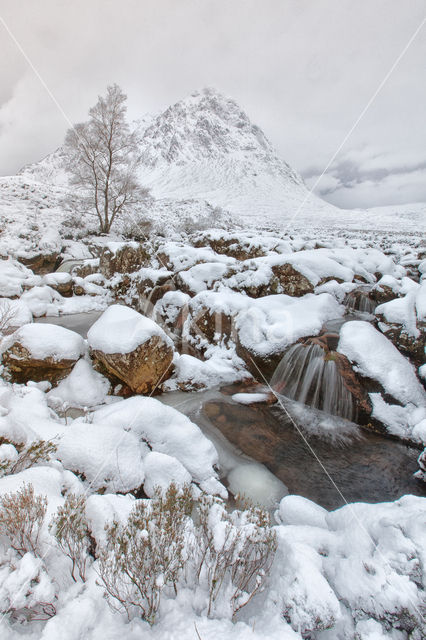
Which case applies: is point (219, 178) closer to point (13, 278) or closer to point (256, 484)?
point (13, 278)

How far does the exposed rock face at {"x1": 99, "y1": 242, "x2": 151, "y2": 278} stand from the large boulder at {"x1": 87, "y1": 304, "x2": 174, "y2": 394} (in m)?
7.28

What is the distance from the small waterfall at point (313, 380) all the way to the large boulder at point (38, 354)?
211 inches

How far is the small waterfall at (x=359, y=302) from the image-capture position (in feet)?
31.5

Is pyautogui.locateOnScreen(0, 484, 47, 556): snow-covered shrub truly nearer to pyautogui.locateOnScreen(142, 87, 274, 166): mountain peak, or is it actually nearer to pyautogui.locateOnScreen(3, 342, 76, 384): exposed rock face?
pyautogui.locateOnScreen(3, 342, 76, 384): exposed rock face

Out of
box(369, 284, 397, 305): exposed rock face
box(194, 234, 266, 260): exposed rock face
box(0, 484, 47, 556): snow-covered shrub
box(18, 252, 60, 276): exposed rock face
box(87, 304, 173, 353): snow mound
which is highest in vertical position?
box(194, 234, 266, 260): exposed rock face

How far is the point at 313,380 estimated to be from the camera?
6.57 metres

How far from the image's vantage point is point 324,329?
771cm

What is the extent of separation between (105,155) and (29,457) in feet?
67.7

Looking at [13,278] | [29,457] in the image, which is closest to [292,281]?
[29,457]

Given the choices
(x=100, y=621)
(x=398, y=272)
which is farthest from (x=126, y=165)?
(x=100, y=621)

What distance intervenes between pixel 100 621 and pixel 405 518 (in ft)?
10.1

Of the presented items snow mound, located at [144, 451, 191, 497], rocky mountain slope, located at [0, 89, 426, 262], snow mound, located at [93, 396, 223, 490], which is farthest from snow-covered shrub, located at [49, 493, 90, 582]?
rocky mountain slope, located at [0, 89, 426, 262]

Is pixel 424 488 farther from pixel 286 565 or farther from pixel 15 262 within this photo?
pixel 15 262

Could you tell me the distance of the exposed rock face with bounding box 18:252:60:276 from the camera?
51.7 ft
